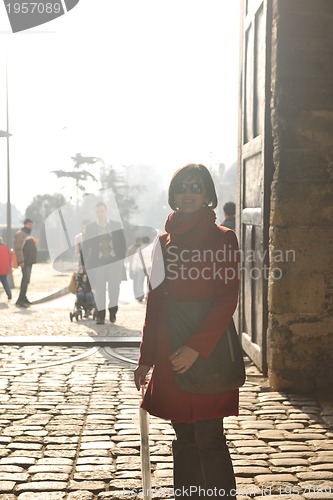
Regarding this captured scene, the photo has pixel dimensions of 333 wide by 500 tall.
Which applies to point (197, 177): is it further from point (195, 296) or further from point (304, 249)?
point (304, 249)

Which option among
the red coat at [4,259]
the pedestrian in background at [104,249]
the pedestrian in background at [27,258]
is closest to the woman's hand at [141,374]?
the pedestrian in background at [104,249]

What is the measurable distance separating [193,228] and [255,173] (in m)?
4.30

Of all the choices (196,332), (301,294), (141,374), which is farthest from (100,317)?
(196,332)

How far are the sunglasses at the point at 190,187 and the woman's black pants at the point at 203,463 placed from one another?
40.5 inches

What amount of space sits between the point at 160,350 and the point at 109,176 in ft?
243

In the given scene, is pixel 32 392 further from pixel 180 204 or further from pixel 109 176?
pixel 109 176

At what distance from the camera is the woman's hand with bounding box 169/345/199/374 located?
3250mm

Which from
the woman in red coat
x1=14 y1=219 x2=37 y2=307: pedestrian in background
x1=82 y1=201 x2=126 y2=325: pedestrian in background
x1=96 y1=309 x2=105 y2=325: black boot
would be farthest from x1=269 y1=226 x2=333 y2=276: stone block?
x1=14 y1=219 x2=37 y2=307: pedestrian in background

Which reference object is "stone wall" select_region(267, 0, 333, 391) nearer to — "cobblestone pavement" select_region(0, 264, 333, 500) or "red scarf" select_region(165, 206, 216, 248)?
"cobblestone pavement" select_region(0, 264, 333, 500)

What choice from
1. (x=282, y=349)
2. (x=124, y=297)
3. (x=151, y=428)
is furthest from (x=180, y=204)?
(x=124, y=297)

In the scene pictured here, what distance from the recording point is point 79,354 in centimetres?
868

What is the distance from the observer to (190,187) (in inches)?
135

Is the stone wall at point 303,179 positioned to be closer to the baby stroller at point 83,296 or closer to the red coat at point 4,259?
the baby stroller at point 83,296

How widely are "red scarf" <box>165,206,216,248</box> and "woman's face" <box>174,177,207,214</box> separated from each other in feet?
0.10
